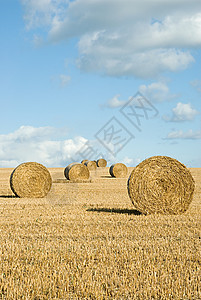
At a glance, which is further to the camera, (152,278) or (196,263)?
(196,263)

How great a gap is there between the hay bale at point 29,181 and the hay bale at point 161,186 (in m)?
6.64

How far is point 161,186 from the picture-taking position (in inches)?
454

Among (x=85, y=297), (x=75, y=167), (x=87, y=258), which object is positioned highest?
(x=75, y=167)

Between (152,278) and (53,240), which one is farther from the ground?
(53,240)

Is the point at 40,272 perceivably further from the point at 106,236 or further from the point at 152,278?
the point at 106,236

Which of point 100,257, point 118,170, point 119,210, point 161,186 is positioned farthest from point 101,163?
point 100,257

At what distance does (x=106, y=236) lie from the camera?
7.83m

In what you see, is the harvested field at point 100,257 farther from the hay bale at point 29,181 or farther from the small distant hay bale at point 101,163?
the small distant hay bale at point 101,163

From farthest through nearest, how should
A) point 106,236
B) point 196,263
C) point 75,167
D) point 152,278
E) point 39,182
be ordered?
point 75,167 < point 39,182 < point 106,236 < point 196,263 < point 152,278

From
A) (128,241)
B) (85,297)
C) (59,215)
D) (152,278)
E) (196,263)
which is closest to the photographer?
(85,297)

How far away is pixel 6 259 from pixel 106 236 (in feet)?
7.70

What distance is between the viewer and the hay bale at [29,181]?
1673 cm

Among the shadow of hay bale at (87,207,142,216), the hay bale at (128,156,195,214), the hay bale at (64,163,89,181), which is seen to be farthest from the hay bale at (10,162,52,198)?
the hay bale at (64,163,89,181)

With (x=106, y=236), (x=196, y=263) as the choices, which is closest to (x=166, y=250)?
(x=196, y=263)
